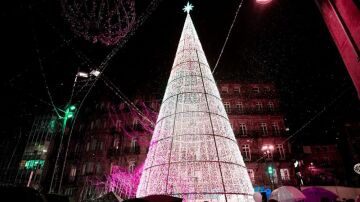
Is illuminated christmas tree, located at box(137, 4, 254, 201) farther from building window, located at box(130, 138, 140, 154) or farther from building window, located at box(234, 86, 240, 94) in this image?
building window, located at box(234, 86, 240, 94)

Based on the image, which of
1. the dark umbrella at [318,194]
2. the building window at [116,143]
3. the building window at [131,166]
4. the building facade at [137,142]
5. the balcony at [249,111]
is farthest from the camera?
the balcony at [249,111]

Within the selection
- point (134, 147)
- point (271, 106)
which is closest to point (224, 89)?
point (271, 106)

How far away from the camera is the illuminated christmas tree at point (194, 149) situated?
7.73 metres

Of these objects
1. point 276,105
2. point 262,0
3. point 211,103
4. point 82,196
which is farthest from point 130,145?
point 262,0

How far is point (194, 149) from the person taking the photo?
892 cm

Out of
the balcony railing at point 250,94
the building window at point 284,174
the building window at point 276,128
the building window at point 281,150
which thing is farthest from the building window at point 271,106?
the building window at point 284,174

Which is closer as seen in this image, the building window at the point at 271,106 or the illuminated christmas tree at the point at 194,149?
the illuminated christmas tree at the point at 194,149

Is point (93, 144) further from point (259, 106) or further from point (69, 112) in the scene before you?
point (69, 112)

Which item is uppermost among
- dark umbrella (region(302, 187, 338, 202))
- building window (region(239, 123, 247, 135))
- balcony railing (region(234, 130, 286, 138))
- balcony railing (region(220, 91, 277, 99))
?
balcony railing (region(220, 91, 277, 99))

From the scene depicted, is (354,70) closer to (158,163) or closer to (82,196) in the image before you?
(158,163)

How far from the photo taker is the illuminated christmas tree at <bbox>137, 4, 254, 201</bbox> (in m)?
7.73

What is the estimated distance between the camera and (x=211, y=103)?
9.38 meters

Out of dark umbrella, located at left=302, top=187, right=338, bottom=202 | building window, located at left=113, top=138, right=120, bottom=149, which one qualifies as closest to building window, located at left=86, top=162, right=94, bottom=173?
building window, located at left=113, top=138, right=120, bottom=149

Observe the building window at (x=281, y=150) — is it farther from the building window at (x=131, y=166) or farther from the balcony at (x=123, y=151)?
the building window at (x=131, y=166)
